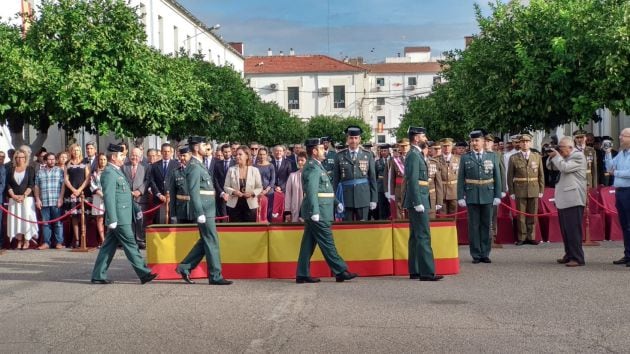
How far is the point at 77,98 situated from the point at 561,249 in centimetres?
1360

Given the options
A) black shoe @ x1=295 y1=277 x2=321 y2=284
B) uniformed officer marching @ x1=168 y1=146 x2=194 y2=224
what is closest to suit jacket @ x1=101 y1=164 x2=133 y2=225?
uniformed officer marching @ x1=168 y1=146 x2=194 y2=224

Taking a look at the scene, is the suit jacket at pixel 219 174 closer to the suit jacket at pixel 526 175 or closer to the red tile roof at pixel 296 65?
the suit jacket at pixel 526 175

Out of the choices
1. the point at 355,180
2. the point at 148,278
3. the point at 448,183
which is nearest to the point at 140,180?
the point at 355,180

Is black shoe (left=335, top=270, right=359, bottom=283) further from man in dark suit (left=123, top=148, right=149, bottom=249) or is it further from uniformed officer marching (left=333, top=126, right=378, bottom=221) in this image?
man in dark suit (left=123, top=148, right=149, bottom=249)

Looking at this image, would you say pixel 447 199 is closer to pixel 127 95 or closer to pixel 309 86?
pixel 127 95

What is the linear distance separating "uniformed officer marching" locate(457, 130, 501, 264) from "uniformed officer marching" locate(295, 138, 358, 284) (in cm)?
285

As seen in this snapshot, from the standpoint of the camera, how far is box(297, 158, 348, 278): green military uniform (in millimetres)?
13039

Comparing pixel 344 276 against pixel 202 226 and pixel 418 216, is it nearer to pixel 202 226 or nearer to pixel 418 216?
pixel 418 216

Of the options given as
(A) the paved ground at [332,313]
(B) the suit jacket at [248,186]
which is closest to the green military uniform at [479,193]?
(A) the paved ground at [332,313]

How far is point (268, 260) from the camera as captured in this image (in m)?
13.8

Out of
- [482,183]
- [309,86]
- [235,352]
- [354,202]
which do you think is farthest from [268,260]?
[309,86]

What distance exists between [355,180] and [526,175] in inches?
173

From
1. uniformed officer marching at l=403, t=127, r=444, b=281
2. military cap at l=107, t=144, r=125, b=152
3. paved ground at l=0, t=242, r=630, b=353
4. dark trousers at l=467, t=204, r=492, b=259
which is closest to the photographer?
paved ground at l=0, t=242, r=630, b=353

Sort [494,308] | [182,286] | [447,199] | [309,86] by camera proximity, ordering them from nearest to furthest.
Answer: [494,308] < [182,286] < [447,199] < [309,86]
